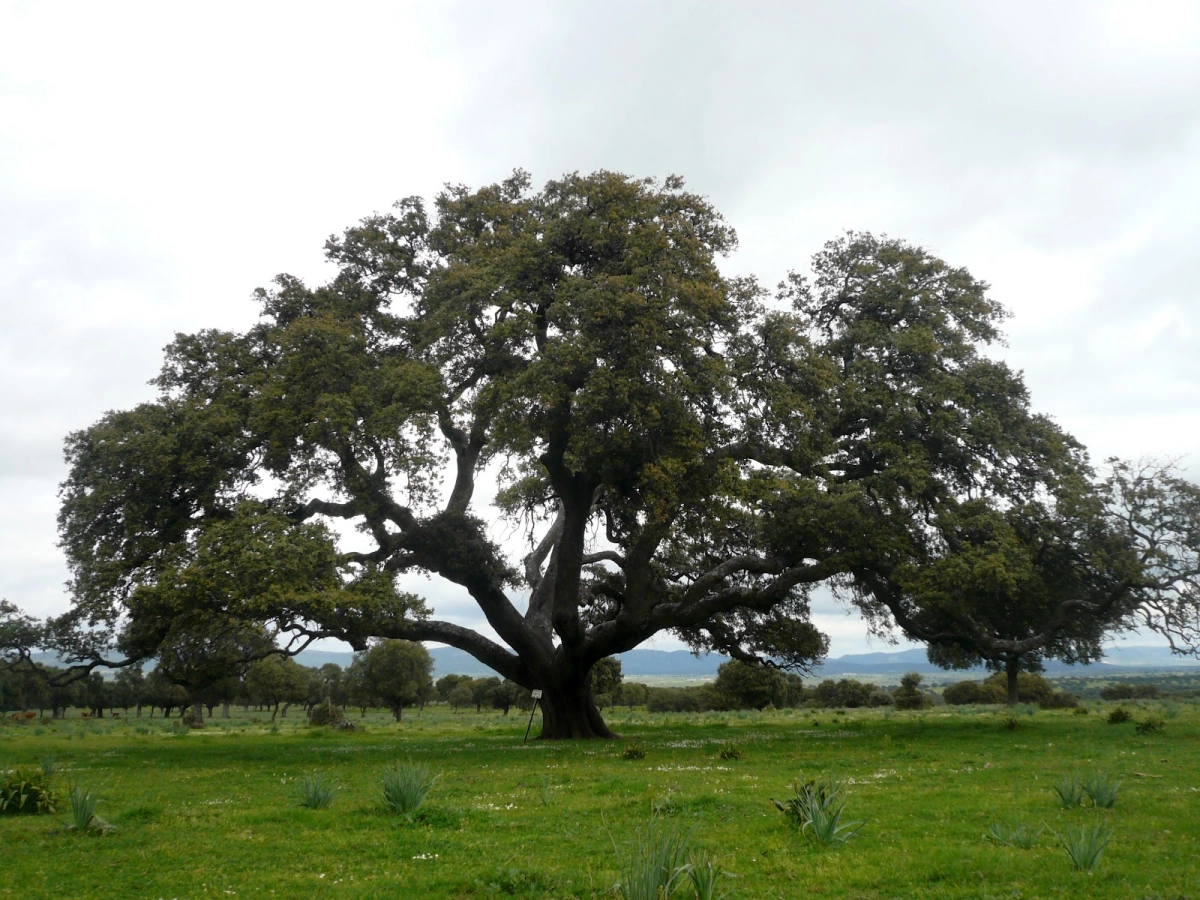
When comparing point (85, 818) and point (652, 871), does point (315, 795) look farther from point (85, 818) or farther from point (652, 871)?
point (652, 871)

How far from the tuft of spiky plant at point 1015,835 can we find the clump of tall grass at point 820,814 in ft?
4.38

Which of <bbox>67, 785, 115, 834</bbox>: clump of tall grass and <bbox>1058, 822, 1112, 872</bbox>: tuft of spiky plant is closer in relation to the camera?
<bbox>1058, 822, 1112, 872</bbox>: tuft of spiky plant

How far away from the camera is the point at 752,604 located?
75.3ft

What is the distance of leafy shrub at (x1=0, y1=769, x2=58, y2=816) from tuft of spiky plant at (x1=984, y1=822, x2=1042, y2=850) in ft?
39.5

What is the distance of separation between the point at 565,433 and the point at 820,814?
14.7 meters

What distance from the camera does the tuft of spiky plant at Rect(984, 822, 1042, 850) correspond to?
791 cm

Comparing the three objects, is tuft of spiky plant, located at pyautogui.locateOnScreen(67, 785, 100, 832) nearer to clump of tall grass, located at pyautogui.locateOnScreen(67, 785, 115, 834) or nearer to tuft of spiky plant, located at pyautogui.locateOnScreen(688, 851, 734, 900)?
clump of tall grass, located at pyautogui.locateOnScreen(67, 785, 115, 834)

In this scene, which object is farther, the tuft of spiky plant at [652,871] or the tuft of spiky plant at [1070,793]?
the tuft of spiky plant at [1070,793]

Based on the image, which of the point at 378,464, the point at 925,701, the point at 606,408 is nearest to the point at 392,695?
the point at 925,701

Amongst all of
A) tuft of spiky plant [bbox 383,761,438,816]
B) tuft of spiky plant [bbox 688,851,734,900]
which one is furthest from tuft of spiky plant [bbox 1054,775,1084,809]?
tuft of spiky plant [bbox 383,761,438,816]

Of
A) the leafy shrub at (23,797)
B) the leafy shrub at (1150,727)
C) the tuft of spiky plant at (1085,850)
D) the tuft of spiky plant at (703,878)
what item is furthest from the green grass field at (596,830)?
the leafy shrub at (1150,727)

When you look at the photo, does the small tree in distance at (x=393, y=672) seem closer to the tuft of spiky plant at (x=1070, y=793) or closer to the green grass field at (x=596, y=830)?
the green grass field at (x=596, y=830)

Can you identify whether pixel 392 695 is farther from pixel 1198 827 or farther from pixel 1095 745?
pixel 1198 827

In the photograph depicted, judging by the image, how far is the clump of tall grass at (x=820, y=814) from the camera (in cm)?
812
